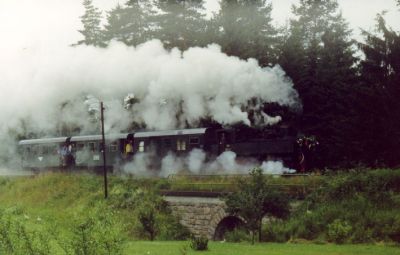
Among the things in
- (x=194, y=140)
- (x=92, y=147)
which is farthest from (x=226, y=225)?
(x=92, y=147)

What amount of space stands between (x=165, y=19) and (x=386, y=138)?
28462 mm

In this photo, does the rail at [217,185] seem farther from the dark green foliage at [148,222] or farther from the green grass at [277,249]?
the green grass at [277,249]

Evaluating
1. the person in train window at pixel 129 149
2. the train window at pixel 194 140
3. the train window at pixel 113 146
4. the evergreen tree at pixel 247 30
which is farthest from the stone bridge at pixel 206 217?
the evergreen tree at pixel 247 30

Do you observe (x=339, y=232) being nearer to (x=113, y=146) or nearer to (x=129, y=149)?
(x=129, y=149)

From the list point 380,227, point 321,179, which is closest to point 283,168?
point 321,179

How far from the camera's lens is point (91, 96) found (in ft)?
→ 145

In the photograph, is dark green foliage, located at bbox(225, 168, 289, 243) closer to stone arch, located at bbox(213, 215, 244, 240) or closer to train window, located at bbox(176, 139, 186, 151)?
stone arch, located at bbox(213, 215, 244, 240)

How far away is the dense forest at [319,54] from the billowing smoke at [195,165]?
13.6 ft

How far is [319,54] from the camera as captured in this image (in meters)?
44.0

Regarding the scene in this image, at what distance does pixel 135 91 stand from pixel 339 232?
2224cm

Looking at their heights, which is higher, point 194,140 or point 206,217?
point 194,140

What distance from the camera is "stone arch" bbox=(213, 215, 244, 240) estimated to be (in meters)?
27.7

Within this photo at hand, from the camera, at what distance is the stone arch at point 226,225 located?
2769 cm

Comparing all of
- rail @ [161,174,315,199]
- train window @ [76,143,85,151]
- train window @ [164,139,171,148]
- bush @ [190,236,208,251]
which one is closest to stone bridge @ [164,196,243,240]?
rail @ [161,174,315,199]
